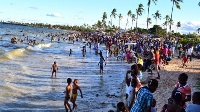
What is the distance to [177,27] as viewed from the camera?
108375 mm

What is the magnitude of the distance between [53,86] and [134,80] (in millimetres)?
8788

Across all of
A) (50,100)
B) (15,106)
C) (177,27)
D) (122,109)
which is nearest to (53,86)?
(50,100)

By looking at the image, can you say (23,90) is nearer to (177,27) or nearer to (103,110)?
(103,110)

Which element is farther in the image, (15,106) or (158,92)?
(158,92)

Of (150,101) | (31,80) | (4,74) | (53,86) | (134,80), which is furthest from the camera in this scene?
(4,74)

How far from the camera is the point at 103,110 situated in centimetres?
971

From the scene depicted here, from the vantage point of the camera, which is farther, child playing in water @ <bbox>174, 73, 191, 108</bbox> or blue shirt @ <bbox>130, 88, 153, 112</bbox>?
child playing in water @ <bbox>174, 73, 191, 108</bbox>

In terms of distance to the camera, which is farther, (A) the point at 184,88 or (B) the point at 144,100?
(A) the point at 184,88

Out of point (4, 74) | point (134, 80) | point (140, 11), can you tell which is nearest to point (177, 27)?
point (140, 11)

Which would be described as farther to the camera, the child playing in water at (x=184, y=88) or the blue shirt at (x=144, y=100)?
the child playing in water at (x=184, y=88)

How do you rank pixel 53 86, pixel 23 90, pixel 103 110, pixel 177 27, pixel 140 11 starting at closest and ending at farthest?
pixel 103 110 → pixel 23 90 → pixel 53 86 → pixel 140 11 → pixel 177 27

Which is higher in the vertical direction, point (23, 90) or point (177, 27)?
point (177, 27)

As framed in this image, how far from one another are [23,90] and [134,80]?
862cm

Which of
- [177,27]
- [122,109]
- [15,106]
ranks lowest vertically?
[15,106]
